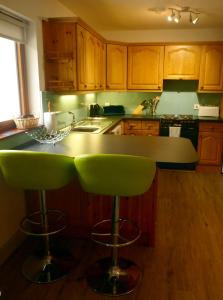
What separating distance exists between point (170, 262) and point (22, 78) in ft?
7.43

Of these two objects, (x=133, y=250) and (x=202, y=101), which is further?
(x=202, y=101)

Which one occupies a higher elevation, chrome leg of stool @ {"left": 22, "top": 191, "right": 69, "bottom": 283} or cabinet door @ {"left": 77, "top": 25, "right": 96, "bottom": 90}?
cabinet door @ {"left": 77, "top": 25, "right": 96, "bottom": 90}

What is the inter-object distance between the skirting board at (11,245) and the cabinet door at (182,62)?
3.58 m

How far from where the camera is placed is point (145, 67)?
15.3 ft

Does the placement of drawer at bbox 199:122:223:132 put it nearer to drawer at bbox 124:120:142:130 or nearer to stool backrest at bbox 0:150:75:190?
drawer at bbox 124:120:142:130

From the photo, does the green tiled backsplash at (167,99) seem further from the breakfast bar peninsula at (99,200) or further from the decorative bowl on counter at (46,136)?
the breakfast bar peninsula at (99,200)

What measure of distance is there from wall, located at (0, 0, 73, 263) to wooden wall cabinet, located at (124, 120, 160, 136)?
2.13 m

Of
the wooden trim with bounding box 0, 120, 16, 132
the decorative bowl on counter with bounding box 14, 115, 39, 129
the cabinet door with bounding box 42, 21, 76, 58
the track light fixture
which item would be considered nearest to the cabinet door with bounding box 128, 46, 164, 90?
the track light fixture

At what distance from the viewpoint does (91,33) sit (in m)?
3.42

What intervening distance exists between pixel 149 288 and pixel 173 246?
582mm

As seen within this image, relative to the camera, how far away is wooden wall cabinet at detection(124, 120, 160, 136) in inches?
181

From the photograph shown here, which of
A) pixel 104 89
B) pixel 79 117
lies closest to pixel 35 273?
pixel 79 117

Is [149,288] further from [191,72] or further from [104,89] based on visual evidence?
[191,72]

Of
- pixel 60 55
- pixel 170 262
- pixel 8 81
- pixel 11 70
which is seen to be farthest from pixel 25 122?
pixel 170 262
